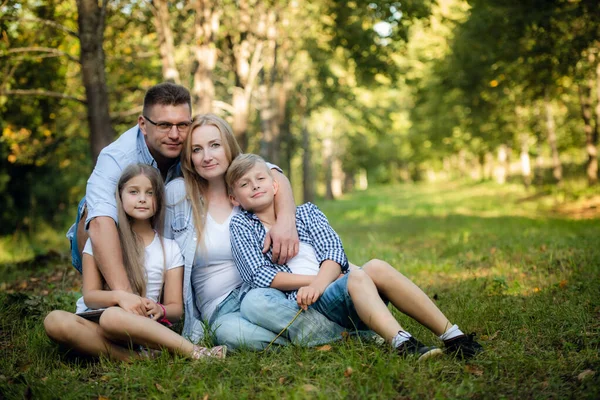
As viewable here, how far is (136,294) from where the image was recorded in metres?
3.88

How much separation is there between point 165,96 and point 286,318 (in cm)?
195

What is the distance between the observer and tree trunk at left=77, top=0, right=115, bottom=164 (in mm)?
7727

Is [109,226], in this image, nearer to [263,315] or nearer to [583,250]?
[263,315]

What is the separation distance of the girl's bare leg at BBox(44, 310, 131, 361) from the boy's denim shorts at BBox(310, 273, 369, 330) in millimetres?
1319

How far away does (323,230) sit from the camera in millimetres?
4051

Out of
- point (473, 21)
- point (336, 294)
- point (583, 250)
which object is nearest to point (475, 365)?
point (336, 294)

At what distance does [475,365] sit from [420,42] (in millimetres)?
24115

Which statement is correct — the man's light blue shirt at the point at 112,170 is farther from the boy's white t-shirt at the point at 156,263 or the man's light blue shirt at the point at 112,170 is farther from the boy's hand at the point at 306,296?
the boy's hand at the point at 306,296

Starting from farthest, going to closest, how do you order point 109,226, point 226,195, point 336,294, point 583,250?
1. point 583,250
2. point 226,195
3. point 109,226
4. point 336,294

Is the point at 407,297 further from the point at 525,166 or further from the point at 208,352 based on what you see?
the point at 525,166

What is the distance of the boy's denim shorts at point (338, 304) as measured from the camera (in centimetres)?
363

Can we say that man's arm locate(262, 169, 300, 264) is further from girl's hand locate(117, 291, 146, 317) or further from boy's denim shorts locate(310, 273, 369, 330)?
girl's hand locate(117, 291, 146, 317)

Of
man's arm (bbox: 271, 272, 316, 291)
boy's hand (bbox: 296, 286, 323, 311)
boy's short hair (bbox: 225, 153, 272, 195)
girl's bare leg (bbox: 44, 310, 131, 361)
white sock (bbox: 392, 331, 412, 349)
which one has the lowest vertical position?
white sock (bbox: 392, 331, 412, 349)

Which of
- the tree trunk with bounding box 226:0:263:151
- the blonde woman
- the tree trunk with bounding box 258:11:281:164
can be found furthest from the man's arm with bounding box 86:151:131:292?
the tree trunk with bounding box 258:11:281:164
